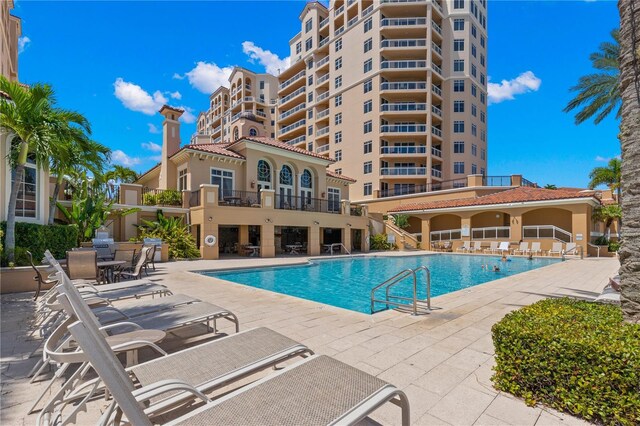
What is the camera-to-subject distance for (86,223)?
50.0 feet

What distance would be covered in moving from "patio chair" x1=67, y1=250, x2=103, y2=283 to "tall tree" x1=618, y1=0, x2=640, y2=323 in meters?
10.3

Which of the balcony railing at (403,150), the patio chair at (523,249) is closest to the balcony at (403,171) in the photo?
the balcony railing at (403,150)

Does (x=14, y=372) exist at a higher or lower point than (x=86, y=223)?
lower

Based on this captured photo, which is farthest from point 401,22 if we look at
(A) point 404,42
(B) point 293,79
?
(B) point 293,79

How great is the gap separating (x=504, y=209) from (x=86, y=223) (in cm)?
2769

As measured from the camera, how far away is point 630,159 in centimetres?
346

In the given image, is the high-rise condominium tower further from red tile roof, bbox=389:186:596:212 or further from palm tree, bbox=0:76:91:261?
palm tree, bbox=0:76:91:261

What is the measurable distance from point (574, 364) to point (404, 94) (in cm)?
4292

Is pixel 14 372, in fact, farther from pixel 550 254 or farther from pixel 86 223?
pixel 550 254

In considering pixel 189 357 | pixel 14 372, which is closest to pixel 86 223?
pixel 14 372

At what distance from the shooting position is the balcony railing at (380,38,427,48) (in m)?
41.4

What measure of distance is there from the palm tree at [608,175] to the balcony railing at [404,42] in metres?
→ 24.7

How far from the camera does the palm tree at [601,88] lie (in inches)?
602

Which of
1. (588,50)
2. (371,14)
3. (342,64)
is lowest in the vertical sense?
(588,50)
